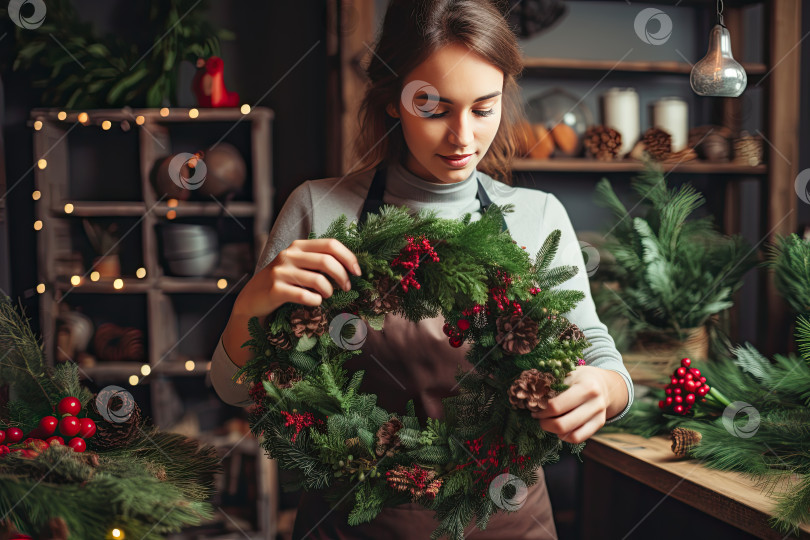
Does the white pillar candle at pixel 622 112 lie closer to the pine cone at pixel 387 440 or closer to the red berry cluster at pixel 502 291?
the red berry cluster at pixel 502 291

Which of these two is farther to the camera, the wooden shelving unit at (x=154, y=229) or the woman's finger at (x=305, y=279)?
the wooden shelving unit at (x=154, y=229)

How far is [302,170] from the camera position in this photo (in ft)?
8.57

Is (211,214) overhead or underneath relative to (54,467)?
overhead

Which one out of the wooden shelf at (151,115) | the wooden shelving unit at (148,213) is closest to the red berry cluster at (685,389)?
the wooden shelving unit at (148,213)

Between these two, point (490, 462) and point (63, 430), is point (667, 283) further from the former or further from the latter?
point (63, 430)

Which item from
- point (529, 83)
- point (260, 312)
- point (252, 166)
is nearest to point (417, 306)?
point (260, 312)

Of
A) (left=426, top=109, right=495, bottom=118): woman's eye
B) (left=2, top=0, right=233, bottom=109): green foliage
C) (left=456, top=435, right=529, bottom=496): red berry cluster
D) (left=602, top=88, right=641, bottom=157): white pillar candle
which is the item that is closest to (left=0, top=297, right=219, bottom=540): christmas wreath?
(left=456, top=435, right=529, bottom=496): red berry cluster

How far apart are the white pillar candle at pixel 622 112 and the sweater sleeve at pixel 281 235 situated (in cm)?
139

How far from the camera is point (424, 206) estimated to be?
4.10 ft

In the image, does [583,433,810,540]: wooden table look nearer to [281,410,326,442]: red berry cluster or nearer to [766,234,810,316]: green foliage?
[766,234,810,316]: green foliage

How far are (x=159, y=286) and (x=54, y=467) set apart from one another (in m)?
1.63

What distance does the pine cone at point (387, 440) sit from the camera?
875mm

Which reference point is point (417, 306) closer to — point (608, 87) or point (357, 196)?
point (357, 196)

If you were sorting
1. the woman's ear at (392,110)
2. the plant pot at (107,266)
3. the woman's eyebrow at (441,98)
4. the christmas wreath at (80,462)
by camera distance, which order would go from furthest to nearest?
the plant pot at (107,266)
the woman's ear at (392,110)
the woman's eyebrow at (441,98)
the christmas wreath at (80,462)
